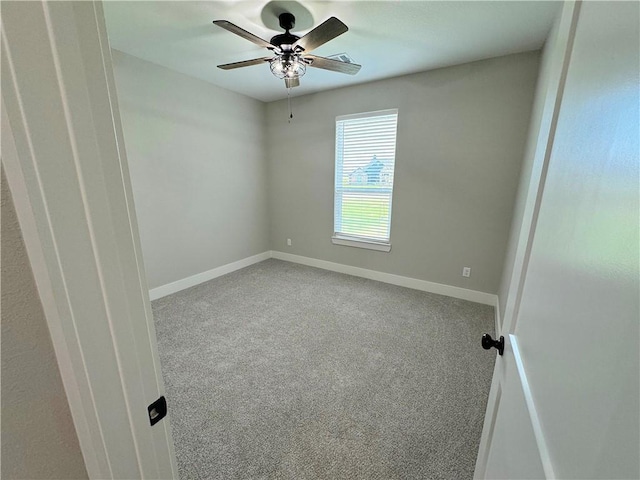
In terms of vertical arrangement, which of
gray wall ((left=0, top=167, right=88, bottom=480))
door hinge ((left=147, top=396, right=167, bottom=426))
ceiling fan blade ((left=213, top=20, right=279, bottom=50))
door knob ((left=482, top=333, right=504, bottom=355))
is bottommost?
door knob ((left=482, top=333, right=504, bottom=355))

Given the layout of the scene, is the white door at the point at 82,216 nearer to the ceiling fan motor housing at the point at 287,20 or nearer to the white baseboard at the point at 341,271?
the ceiling fan motor housing at the point at 287,20

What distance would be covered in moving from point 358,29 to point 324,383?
2.72m

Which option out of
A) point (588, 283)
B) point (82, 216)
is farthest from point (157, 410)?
point (588, 283)

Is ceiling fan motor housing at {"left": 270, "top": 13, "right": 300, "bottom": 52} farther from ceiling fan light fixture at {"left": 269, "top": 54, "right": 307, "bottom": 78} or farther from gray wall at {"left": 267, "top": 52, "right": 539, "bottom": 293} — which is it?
gray wall at {"left": 267, "top": 52, "right": 539, "bottom": 293}

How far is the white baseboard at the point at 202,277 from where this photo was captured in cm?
313

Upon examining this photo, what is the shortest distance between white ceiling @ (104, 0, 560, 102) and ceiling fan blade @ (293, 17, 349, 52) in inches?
10.0

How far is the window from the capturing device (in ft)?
11.0

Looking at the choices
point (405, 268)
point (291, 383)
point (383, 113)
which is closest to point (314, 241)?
point (405, 268)

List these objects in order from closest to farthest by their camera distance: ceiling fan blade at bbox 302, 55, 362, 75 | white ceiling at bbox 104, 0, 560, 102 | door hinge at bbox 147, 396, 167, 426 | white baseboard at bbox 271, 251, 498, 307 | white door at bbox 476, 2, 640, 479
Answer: white door at bbox 476, 2, 640, 479, door hinge at bbox 147, 396, 167, 426, white ceiling at bbox 104, 0, 560, 102, ceiling fan blade at bbox 302, 55, 362, 75, white baseboard at bbox 271, 251, 498, 307

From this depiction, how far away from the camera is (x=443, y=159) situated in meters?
2.99

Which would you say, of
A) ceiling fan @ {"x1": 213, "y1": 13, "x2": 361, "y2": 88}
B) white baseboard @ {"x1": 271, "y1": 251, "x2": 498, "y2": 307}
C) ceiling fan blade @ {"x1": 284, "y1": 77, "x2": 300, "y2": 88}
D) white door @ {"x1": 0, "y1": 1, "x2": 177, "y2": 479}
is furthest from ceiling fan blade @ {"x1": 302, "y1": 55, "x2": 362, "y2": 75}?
white baseboard @ {"x1": 271, "y1": 251, "x2": 498, "y2": 307}

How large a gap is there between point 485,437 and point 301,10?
263 centimetres

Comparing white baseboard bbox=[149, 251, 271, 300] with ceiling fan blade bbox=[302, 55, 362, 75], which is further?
white baseboard bbox=[149, 251, 271, 300]

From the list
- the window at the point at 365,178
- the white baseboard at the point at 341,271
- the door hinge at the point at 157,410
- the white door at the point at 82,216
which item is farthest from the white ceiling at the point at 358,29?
the white baseboard at the point at 341,271
